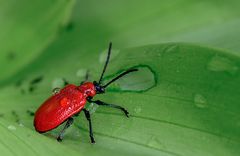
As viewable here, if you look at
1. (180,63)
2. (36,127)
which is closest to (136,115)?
(180,63)

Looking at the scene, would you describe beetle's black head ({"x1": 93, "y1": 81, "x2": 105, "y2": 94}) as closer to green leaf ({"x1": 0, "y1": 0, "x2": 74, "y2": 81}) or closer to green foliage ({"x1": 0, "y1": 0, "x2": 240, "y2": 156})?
green foliage ({"x1": 0, "y1": 0, "x2": 240, "y2": 156})

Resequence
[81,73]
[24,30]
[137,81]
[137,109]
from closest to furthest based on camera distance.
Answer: [137,109] → [137,81] → [81,73] → [24,30]

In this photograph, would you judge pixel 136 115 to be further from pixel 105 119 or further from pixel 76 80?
pixel 76 80

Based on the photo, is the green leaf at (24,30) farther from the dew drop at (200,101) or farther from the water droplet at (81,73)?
the dew drop at (200,101)

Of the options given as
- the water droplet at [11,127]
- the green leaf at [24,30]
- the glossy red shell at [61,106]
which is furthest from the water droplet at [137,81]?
the green leaf at [24,30]

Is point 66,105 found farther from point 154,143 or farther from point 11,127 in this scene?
point 154,143

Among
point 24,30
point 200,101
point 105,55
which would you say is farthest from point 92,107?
point 24,30

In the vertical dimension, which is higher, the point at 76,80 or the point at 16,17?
the point at 16,17
